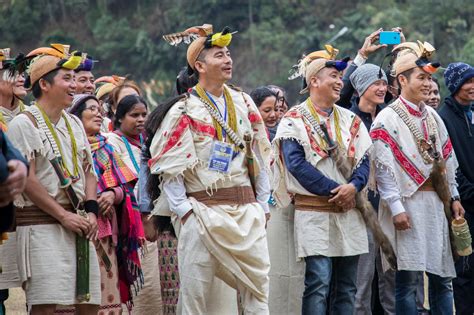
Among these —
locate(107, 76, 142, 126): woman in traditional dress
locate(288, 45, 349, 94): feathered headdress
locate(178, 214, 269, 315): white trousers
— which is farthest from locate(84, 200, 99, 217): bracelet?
locate(288, 45, 349, 94): feathered headdress

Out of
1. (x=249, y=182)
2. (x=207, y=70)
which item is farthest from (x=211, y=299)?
(x=207, y=70)

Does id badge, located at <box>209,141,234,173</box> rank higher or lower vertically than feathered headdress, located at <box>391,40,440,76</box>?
lower

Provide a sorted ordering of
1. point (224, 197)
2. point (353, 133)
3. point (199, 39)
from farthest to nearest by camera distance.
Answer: point (353, 133)
point (199, 39)
point (224, 197)

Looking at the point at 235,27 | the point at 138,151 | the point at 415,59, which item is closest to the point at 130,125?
the point at 138,151

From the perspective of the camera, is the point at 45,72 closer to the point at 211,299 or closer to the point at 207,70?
the point at 207,70

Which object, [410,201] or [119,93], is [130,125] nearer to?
[119,93]

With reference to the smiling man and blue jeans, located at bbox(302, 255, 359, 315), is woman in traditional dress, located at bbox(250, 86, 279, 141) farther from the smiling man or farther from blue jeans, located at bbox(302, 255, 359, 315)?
the smiling man

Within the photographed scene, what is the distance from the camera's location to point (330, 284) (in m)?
8.69

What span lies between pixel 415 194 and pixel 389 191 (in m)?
0.23

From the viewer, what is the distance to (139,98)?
357 inches

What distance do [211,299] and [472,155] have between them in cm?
296

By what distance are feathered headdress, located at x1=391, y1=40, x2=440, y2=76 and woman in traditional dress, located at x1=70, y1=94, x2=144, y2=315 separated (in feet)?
7.44

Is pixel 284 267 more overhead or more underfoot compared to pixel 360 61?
more underfoot

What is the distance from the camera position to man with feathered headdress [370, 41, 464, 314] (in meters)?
8.70
